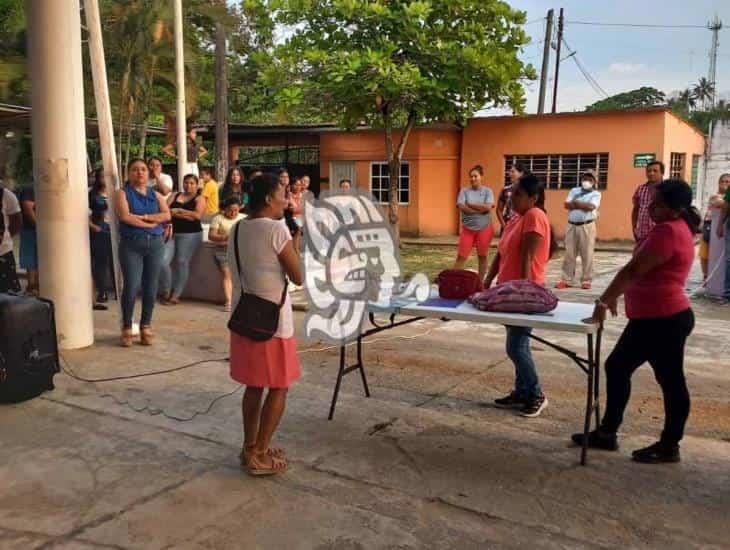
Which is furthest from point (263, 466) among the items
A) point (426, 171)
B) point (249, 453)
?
point (426, 171)

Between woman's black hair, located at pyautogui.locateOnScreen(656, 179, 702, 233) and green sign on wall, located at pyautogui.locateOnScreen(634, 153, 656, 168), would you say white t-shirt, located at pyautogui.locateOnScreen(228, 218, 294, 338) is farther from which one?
green sign on wall, located at pyautogui.locateOnScreen(634, 153, 656, 168)

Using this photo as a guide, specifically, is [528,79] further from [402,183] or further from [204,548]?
[204,548]

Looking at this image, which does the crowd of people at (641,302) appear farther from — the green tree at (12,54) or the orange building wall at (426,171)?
the green tree at (12,54)

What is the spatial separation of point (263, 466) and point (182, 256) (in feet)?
17.6

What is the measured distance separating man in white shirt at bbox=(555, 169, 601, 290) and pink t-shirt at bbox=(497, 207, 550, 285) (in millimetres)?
5830

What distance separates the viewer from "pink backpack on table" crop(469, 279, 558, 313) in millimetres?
4219

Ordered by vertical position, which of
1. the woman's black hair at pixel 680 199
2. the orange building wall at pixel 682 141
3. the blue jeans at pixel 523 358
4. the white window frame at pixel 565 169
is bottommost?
the blue jeans at pixel 523 358

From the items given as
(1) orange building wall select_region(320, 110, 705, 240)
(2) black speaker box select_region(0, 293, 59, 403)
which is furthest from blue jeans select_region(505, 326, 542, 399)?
(1) orange building wall select_region(320, 110, 705, 240)

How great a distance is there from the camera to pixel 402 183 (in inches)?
779

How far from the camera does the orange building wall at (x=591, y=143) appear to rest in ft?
56.1

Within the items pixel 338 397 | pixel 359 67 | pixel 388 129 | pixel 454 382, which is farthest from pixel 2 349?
pixel 388 129

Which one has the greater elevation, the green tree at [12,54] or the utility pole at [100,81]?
the green tree at [12,54]
